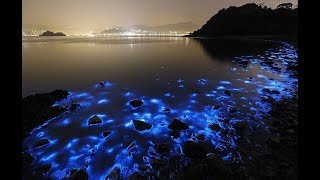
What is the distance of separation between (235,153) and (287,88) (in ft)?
35.8

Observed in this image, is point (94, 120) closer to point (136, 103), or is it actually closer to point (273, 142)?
point (136, 103)

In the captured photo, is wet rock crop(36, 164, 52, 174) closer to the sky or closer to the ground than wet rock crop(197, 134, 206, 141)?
closer to the ground

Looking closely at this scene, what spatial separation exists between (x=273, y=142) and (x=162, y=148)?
4518 mm

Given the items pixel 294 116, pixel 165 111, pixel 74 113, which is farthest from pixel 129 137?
pixel 294 116

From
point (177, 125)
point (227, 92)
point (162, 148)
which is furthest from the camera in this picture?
point (227, 92)

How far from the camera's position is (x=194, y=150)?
27.7 feet

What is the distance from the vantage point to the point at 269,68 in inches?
989

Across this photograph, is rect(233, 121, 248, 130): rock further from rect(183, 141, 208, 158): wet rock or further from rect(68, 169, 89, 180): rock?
rect(68, 169, 89, 180): rock

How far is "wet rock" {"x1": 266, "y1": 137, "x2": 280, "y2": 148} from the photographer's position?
8555mm

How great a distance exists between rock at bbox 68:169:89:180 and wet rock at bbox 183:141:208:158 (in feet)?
12.1

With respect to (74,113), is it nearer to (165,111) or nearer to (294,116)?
(165,111)

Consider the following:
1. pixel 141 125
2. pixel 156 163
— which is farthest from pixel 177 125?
pixel 156 163

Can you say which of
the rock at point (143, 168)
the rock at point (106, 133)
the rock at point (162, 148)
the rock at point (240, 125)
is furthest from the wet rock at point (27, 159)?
the rock at point (240, 125)

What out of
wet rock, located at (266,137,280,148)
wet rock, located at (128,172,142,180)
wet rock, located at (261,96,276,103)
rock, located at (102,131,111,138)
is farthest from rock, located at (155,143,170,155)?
wet rock, located at (261,96,276,103)
